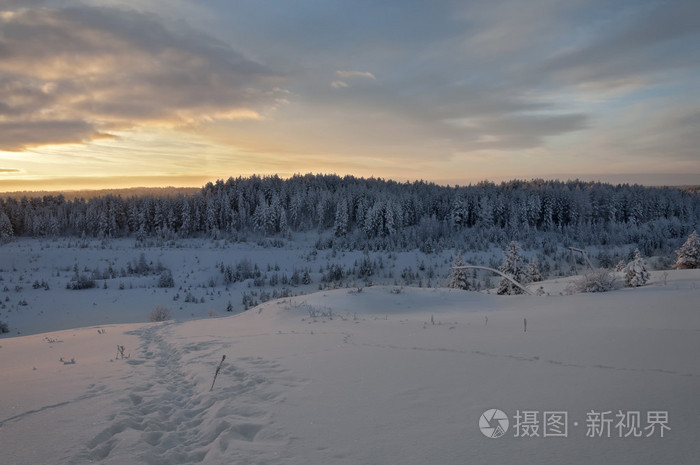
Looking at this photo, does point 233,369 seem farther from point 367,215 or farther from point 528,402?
point 367,215

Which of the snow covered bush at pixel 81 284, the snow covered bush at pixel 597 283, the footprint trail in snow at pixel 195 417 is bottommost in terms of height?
the snow covered bush at pixel 81 284

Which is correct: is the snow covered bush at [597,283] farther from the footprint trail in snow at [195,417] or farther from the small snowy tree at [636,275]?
the footprint trail in snow at [195,417]

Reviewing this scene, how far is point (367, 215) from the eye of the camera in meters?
75.9

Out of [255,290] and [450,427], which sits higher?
[450,427]

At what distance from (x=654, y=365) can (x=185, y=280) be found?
4836 centimetres

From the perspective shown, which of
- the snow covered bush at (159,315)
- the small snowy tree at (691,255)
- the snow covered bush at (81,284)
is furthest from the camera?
the snow covered bush at (81,284)

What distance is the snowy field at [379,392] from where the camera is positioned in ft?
11.5

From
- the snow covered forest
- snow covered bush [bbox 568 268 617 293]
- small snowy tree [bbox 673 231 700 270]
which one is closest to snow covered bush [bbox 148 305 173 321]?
snow covered bush [bbox 568 268 617 293]

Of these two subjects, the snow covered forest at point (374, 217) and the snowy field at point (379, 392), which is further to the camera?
the snow covered forest at point (374, 217)

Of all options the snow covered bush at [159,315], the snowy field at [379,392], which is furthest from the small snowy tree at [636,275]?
the snow covered bush at [159,315]

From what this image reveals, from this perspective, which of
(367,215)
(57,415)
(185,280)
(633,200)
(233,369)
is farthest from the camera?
(633,200)

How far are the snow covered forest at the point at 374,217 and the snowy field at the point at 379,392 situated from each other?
186 feet

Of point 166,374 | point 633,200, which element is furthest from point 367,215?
point 166,374

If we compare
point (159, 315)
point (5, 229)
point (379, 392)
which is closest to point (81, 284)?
point (159, 315)
